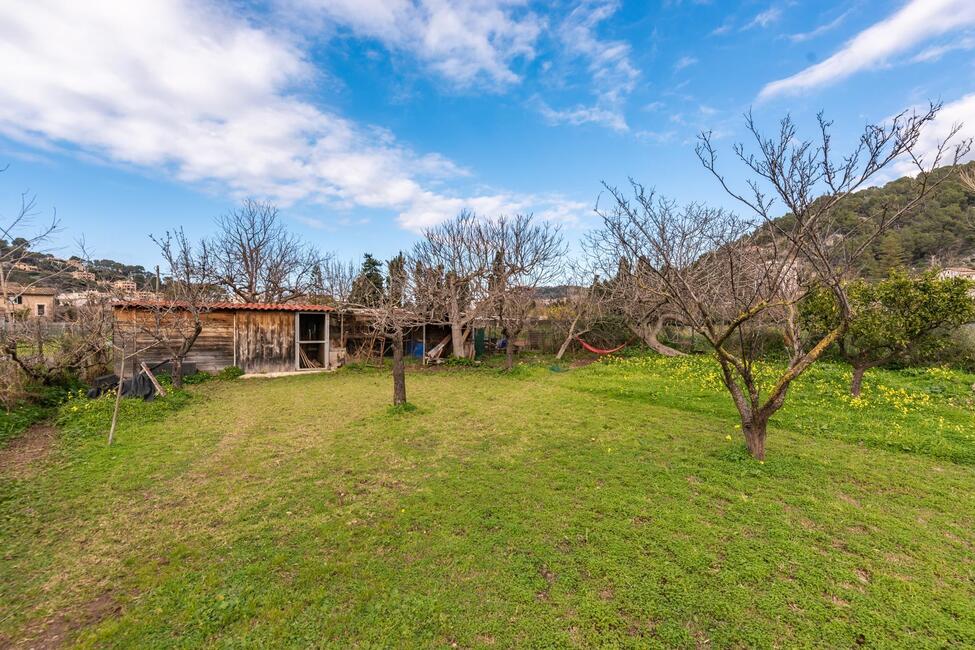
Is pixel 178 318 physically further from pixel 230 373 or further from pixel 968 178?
pixel 968 178

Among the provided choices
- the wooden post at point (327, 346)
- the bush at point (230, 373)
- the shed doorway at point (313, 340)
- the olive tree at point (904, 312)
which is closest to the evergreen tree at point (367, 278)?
the shed doorway at point (313, 340)

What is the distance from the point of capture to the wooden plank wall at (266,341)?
1205cm

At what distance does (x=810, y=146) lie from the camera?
3861mm

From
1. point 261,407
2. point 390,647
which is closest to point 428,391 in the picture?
point 261,407

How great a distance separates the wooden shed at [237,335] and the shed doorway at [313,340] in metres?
0.04

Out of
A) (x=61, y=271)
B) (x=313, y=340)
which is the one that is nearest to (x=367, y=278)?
(x=313, y=340)

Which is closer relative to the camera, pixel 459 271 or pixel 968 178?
pixel 968 178

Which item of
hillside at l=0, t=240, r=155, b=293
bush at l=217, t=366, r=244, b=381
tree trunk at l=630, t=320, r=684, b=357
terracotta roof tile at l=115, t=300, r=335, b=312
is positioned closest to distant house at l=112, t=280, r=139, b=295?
hillside at l=0, t=240, r=155, b=293

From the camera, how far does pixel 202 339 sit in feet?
38.0

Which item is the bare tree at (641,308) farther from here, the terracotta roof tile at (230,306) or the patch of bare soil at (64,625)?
the patch of bare soil at (64,625)

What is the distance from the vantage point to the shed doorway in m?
13.4

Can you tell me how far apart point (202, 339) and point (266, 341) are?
1.63m

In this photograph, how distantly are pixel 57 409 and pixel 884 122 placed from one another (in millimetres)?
12429

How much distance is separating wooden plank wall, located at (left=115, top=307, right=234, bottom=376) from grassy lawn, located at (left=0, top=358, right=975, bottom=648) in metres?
5.06
